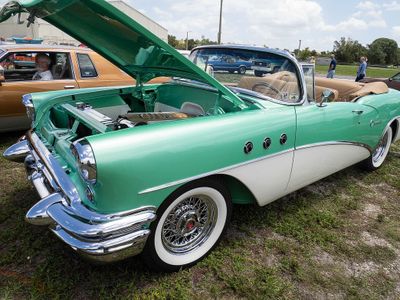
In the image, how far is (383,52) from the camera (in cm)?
7475

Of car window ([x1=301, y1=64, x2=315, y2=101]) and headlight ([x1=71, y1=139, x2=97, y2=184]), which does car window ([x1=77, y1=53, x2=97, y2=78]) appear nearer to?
car window ([x1=301, y1=64, x2=315, y2=101])

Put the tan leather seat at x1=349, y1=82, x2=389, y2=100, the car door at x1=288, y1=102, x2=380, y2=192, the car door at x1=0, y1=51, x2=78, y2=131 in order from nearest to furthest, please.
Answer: the car door at x1=288, y1=102, x2=380, y2=192 < the tan leather seat at x1=349, y1=82, x2=389, y2=100 < the car door at x1=0, y1=51, x2=78, y2=131

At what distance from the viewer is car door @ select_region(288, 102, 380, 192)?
2721 mm

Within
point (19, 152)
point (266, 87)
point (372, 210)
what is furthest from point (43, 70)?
point (372, 210)

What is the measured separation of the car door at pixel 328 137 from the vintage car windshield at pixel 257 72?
21 centimetres

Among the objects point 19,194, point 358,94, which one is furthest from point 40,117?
point 358,94

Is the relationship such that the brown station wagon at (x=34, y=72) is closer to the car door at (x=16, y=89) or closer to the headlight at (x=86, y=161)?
the car door at (x=16, y=89)

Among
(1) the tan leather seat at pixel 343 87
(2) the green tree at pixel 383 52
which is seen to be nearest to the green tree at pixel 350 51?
(2) the green tree at pixel 383 52

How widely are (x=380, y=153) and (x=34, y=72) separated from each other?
16.9 ft

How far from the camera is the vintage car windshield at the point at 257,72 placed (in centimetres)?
278

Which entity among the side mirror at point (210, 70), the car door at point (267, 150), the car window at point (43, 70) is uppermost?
the side mirror at point (210, 70)

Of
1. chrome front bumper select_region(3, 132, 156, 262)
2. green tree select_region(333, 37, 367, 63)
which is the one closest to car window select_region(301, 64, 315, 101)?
chrome front bumper select_region(3, 132, 156, 262)

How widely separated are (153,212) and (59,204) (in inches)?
22.2

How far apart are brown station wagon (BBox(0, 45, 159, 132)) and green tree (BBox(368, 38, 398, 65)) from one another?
258ft
